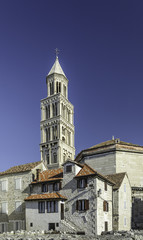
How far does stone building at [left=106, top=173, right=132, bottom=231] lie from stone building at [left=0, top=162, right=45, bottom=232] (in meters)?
13.4

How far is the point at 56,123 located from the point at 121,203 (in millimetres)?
49926

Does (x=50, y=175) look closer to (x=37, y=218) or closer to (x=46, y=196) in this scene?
(x=46, y=196)

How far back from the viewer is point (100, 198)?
35.3 meters

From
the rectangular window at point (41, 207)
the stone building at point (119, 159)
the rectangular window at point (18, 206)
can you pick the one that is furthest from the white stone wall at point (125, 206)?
the rectangular window at point (18, 206)

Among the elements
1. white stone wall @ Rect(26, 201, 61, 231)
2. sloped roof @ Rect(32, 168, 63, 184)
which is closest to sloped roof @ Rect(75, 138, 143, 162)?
sloped roof @ Rect(32, 168, 63, 184)

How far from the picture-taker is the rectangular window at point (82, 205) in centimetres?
3491

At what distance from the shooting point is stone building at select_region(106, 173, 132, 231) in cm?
3840

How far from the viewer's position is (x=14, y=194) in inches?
1695

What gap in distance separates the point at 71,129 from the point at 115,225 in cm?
5538

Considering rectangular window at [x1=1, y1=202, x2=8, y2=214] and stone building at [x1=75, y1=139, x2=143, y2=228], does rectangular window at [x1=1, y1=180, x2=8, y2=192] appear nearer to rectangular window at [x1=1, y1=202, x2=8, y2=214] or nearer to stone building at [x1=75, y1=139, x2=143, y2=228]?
rectangular window at [x1=1, y1=202, x2=8, y2=214]

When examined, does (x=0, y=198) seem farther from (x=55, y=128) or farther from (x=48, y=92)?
(x=48, y=92)

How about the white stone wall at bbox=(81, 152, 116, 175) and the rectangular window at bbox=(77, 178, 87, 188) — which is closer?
the rectangular window at bbox=(77, 178, 87, 188)

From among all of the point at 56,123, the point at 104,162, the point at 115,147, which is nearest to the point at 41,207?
the point at 104,162

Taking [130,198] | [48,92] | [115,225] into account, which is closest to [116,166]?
[130,198]
